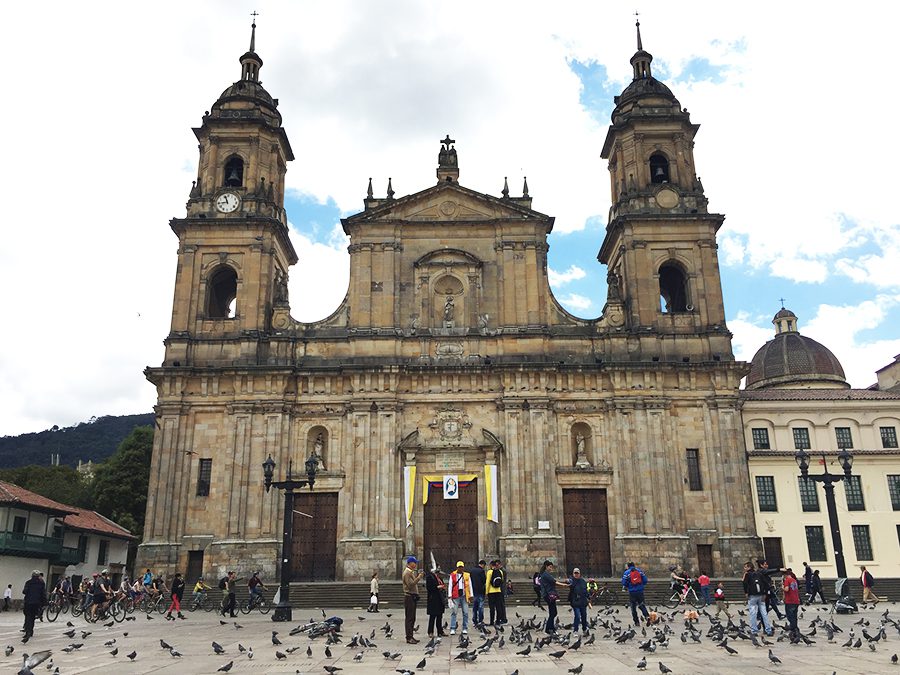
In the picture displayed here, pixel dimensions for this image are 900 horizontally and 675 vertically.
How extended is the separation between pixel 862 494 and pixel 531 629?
24762 mm

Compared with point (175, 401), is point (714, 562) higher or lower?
lower

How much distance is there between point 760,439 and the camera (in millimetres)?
37500

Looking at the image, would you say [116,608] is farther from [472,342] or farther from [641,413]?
[641,413]

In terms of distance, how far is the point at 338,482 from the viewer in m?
35.1

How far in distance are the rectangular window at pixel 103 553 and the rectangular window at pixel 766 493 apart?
3681cm

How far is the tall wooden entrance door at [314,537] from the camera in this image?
3421cm

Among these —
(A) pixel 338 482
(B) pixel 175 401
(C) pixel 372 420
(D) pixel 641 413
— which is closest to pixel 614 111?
(D) pixel 641 413

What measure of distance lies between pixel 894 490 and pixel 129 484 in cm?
4689

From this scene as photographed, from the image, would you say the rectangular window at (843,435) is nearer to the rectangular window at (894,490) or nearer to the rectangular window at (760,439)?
the rectangular window at (894,490)

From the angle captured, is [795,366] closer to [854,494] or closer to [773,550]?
[854,494]

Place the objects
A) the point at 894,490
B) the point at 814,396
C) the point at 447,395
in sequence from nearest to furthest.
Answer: the point at 447,395 < the point at 894,490 < the point at 814,396

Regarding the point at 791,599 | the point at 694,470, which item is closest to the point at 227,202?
the point at 694,470

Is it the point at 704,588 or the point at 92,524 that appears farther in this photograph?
the point at 92,524

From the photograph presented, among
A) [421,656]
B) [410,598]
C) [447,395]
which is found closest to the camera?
[421,656]
